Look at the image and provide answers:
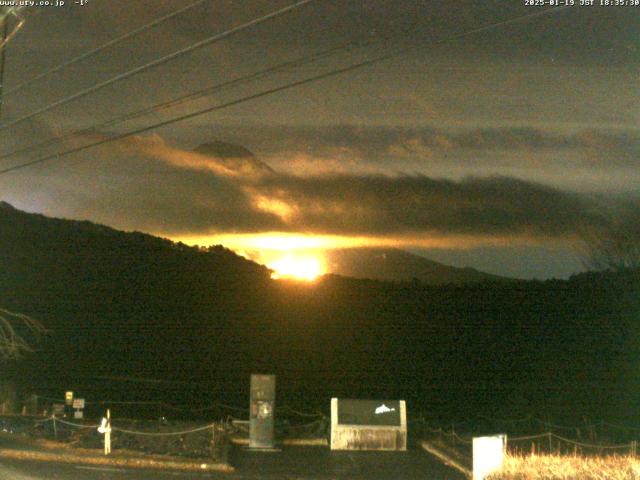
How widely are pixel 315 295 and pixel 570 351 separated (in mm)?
28908

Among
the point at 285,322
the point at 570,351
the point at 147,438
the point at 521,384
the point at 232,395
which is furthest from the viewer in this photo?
the point at 285,322

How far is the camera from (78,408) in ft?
91.8

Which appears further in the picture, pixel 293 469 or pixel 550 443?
pixel 550 443

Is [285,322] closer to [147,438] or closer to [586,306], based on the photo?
[586,306]

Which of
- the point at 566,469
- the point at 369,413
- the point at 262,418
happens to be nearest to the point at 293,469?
the point at 262,418

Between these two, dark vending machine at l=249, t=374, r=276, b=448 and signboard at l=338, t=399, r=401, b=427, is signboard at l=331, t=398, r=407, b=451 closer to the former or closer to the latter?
signboard at l=338, t=399, r=401, b=427

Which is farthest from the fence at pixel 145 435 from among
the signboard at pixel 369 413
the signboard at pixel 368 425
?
the signboard at pixel 369 413

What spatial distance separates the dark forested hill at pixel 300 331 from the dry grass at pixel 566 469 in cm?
3152

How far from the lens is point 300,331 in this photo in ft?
254

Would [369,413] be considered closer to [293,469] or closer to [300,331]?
[293,469]

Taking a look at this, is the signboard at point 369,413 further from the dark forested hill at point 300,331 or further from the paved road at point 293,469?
the dark forested hill at point 300,331

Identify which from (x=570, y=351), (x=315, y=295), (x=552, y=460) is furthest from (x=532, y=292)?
(x=552, y=460)

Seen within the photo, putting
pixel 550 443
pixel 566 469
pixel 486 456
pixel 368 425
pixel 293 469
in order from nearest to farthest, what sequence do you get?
pixel 566 469, pixel 486 456, pixel 293 469, pixel 550 443, pixel 368 425

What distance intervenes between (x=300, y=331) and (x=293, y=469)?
190ft
